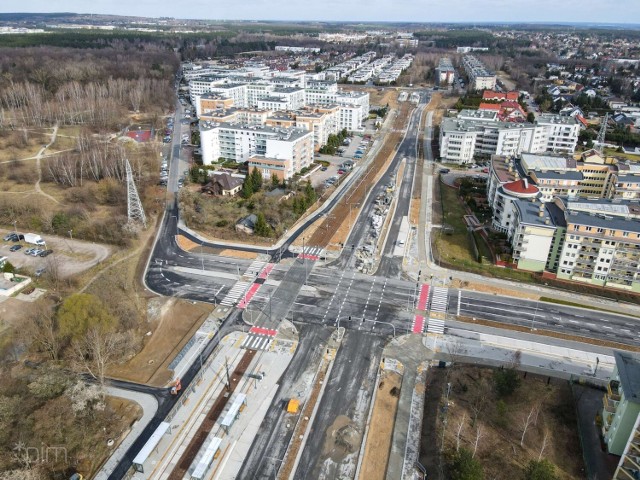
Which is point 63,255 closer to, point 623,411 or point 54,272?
point 54,272

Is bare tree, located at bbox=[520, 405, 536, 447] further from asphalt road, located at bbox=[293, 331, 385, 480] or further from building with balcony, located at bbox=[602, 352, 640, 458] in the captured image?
asphalt road, located at bbox=[293, 331, 385, 480]

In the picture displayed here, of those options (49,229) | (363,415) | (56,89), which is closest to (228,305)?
(363,415)

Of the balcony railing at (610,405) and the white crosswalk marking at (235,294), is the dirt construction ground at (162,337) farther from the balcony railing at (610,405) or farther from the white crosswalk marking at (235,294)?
the balcony railing at (610,405)

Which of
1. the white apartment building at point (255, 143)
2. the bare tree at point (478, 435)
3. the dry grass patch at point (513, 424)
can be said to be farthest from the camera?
the white apartment building at point (255, 143)

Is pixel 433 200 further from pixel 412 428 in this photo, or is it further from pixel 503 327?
pixel 412 428

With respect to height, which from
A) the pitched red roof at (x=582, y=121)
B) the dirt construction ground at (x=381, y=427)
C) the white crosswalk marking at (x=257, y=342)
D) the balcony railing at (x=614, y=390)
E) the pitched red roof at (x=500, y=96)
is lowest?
the white crosswalk marking at (x=257, y=342)

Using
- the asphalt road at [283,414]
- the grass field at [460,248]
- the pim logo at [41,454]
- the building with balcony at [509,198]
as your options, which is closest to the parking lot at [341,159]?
the grass field at [460,248]
